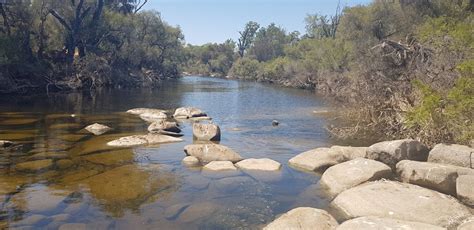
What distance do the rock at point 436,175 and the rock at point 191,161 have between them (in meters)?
6.21

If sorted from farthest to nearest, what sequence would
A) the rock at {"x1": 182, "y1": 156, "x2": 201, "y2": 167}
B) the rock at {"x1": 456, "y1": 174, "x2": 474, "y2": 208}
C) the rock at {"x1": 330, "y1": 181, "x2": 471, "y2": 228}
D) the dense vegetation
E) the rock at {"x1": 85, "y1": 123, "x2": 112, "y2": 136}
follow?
the dense vegetation → the rock at {"x1": 85, "y1": 123, "x2": 112, "y2": 136} → the rock at {"x1": 182, "y1": 156, "x2": 201, "y2": 167} → the rock at {"x1": 456, "y1": 174, "x2": 474, "y2": 208} → the rock at {"x1": 330, "y1": 181, "x2": 471, "y2": 228}

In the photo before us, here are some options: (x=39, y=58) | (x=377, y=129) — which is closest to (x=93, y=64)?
(x=39, y=58)

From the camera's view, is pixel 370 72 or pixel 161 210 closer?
pixel 161 210

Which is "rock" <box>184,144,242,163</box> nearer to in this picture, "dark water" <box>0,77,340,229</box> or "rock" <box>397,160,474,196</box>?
"dark water" <box>0,77,340,229</box>

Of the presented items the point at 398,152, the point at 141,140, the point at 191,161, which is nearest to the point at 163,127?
the point at 141,140

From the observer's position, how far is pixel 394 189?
9.57 meters

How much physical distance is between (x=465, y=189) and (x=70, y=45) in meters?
39.1

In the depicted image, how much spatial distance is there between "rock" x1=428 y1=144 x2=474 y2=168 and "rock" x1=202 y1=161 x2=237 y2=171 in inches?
227

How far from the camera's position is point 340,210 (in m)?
9.33

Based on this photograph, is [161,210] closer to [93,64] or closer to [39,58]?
[39,58]

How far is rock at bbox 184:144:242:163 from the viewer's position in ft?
44.4

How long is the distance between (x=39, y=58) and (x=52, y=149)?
25.1 metres

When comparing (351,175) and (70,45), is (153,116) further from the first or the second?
(70,45)

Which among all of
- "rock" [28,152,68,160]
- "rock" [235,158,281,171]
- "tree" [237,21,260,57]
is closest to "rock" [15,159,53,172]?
"rock" [28,152,68,160]
